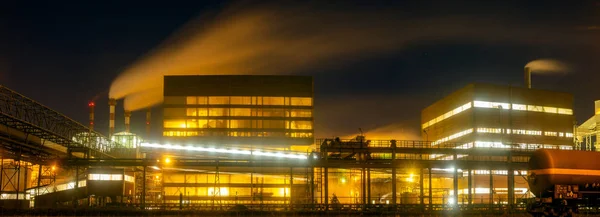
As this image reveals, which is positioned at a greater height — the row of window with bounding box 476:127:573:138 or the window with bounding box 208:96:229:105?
the window with bounding box 208:96:229:105

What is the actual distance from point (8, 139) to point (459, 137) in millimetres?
83032

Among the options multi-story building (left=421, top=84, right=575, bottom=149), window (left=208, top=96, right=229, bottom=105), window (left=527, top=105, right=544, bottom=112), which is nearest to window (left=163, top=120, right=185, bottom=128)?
window (left=208, top=96, right=229, bottom=105)

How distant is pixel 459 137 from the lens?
11231cm

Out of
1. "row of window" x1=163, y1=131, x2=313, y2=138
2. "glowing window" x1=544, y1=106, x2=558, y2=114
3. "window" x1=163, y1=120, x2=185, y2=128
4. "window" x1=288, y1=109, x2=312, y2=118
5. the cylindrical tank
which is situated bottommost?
the cylindrical tank

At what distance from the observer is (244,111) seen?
114812 millimetres

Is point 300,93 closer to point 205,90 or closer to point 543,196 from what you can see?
point 205,90

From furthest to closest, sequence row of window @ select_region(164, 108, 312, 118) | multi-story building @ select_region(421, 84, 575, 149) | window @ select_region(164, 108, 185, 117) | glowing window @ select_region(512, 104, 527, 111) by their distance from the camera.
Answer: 1. row of window @ select_region(164, 108, 312, 118)
2. window @ select_region(164, 108, 185, 117)
3. glowing window @ select_region(512, 104, 527, 111)
4. multi-story building @ select_region(421, 84, 575, 149)

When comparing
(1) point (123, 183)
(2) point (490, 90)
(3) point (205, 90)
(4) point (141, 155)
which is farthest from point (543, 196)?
(3) point (205, 90)

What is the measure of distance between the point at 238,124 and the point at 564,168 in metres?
81.4

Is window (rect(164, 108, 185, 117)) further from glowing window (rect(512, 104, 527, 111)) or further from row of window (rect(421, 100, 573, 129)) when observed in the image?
glowing window (rect(512, 104, 527, 111))

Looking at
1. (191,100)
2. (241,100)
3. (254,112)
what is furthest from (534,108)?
(191,100)

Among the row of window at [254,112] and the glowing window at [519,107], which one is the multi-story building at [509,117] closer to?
the glowing window at [519,107]

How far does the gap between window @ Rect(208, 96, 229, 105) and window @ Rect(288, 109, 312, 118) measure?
38.5 feet

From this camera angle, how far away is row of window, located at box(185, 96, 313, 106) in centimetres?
11419
